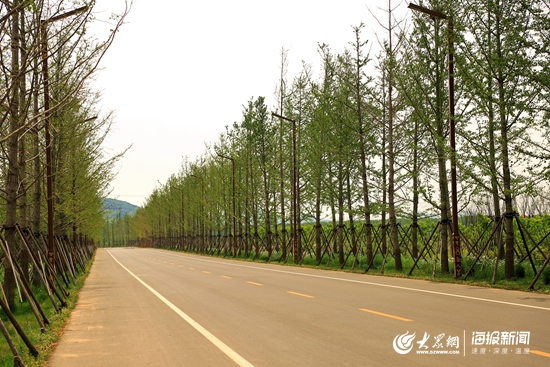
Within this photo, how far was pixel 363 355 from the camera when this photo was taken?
23.3 feet

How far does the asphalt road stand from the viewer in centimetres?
713

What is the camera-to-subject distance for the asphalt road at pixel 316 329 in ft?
23.4

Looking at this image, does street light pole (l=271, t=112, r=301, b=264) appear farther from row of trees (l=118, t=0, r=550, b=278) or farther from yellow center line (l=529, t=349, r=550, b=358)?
yellow center line (l=529, t=349, r=550, b=358)

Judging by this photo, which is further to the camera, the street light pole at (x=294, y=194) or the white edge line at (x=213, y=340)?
the street light pole at (x=294, y=194)

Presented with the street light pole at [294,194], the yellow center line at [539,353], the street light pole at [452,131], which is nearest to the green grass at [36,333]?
the yellow center line at [539,353]

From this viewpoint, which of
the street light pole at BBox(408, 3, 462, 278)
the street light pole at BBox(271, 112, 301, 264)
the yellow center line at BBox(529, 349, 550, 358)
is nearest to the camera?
the yellow center line at BBox(529, 349, 550, 358)

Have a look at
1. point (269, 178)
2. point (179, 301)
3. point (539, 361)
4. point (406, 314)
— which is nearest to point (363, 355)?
point (539, 361)

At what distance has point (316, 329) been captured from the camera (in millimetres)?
9234

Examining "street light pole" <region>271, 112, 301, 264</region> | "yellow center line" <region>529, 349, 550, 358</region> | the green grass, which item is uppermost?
"street light pole" <region>271, 112, 301, 264</region>

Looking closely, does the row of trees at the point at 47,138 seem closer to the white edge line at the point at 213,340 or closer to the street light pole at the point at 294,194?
the white edge line at the point at 213,340

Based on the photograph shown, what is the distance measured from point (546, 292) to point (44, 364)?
1157 cm

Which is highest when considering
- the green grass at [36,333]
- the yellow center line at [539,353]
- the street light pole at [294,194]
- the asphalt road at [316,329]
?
the street light pole at [294,194]

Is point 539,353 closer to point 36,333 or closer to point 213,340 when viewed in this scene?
point 213,340

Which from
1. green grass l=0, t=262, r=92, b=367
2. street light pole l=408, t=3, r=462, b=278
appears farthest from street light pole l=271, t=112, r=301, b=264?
green grass l=0, t=262, r=92, b=367
